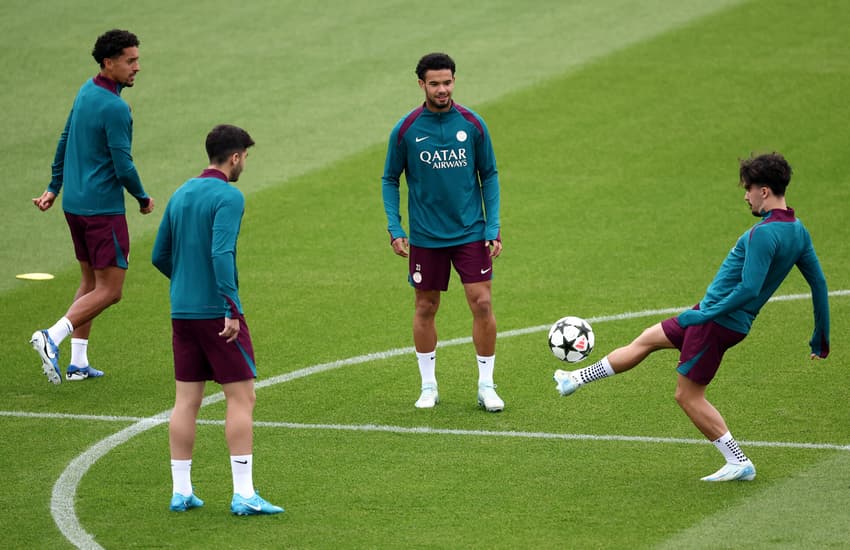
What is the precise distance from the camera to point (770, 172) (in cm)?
788

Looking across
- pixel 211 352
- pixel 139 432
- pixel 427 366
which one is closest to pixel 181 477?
pixel 211 352

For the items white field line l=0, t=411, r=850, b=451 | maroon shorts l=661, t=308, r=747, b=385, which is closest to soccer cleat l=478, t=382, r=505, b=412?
white field line l=0, t=411, r=850, b=451

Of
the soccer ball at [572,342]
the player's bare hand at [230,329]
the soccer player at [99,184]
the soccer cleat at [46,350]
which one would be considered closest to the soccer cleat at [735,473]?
the soccer ball at [572,342]

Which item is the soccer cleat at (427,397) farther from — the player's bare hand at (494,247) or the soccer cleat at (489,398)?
the player's bare hand at (494,247)

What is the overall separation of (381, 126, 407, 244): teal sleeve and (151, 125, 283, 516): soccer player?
2.37 m

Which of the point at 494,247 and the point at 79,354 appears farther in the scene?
the point at 79,354

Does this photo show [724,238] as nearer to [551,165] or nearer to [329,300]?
[551,165]

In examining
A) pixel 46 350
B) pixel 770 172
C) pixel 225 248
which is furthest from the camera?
pixel 46 350

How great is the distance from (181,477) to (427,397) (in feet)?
8.74

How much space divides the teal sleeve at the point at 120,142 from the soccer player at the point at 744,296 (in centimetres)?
450

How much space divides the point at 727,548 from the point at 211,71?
53.9 ft

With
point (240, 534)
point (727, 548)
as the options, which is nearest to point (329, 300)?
point (240, 534)

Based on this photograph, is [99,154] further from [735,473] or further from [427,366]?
[735,473]

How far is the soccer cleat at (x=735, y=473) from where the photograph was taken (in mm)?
8141
